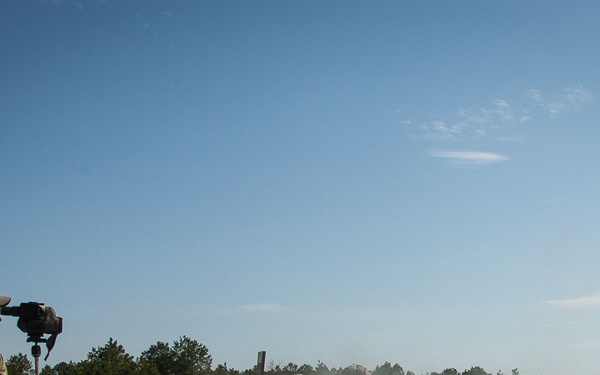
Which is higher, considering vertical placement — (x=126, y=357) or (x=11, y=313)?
A: (x=126, y=357)

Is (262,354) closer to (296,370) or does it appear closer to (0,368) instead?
(0,368)

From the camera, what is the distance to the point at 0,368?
363 inches

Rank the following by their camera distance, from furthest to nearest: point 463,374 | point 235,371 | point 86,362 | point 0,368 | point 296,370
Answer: point 296,370 < point 463,374 < point 235,371 < point 86,362 < point 0,368

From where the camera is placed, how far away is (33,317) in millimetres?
9703

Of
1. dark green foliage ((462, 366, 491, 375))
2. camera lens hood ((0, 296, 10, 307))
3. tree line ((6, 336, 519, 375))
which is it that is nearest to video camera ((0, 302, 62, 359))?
camera lens hood ((0, 296, 10, 307))

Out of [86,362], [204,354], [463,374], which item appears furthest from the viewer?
[463,374]

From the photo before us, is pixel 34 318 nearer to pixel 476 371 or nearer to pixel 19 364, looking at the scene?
pixel 19 364

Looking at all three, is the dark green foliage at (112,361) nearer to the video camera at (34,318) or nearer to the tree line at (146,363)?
the tree line at (146,363)

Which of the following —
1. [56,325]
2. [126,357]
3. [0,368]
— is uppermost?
[126,357]

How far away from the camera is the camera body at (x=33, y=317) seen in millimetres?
9695

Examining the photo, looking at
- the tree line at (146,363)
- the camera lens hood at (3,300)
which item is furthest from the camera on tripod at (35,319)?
the tree line at (146,363)

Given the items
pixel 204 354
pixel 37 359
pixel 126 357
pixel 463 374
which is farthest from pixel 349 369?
pixel 37 359

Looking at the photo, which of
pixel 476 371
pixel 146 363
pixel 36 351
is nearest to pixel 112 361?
pixel 146 363

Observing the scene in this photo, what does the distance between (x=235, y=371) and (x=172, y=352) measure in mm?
12858
